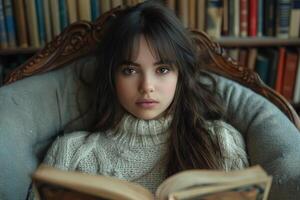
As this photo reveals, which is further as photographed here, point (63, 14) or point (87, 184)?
point (63, 14)

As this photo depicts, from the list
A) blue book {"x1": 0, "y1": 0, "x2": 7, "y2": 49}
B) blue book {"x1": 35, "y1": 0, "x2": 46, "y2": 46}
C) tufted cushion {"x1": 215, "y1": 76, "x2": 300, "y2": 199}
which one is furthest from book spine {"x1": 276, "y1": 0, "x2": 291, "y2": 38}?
blue book {"x1": 0, "y1": 0, "x2": 7, "y2": 49}

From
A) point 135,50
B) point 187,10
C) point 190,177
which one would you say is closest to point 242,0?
point 187,10

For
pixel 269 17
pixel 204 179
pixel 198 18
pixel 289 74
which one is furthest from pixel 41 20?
pixel 204 179

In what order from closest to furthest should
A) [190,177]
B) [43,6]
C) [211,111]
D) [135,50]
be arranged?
[190,177] → [135,50] → [211,111] → [43,6]

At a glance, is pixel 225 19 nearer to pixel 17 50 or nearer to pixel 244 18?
pixel 244 18

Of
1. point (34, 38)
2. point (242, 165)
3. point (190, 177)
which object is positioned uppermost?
point (34, 38)

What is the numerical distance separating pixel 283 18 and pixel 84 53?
0.61 metres

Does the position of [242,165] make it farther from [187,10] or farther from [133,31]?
[187,10]

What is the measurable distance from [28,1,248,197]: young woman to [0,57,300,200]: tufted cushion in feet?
0.17

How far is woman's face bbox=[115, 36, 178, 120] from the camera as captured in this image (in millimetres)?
935

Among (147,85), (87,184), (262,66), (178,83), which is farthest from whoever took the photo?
(262,66)

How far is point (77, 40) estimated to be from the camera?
1166 millimetres

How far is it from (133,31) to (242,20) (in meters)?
0.52

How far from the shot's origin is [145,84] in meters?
0.93
